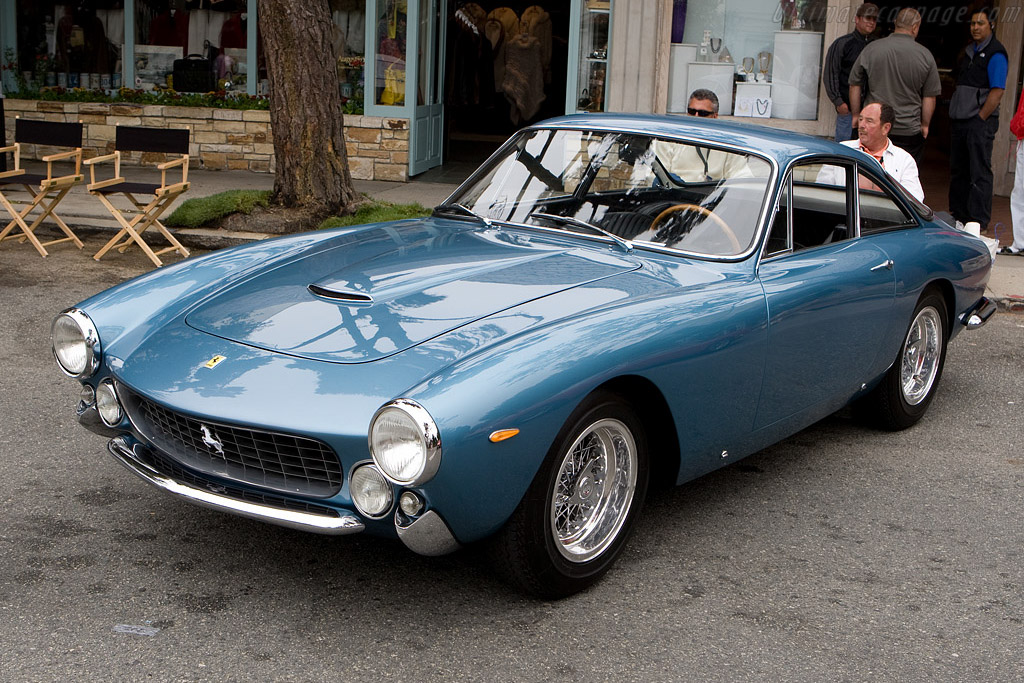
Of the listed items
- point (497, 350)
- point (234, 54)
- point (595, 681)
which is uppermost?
point (234, 54)

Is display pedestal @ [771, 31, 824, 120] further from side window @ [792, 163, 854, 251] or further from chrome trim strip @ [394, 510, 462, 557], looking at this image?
chrome trim strip @ [394, 510, 462, 557]

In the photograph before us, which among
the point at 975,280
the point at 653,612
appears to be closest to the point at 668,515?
the point at 653,612

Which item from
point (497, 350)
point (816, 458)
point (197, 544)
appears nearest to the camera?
point (497, 350)

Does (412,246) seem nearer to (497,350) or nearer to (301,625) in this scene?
(497,350)

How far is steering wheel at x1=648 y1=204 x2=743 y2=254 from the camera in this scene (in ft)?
14.2

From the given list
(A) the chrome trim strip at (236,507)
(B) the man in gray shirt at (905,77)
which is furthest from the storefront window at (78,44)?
(A) the chrome trim strip at (236,507)

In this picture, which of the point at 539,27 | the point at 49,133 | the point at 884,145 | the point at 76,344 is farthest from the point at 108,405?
the point at 539,27

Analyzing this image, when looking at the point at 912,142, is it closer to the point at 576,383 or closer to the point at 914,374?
the point at 914,374

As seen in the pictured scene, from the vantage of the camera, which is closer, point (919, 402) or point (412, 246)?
point (412, 246)

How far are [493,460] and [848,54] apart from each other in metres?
9.11

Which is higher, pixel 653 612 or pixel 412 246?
pixel 412 246

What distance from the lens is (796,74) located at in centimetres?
1209

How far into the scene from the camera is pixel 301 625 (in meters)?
3.34

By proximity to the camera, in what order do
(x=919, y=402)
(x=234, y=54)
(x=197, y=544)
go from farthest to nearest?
(x=234, y=54)
(x=919, y=402)
(x=197, y=544)
